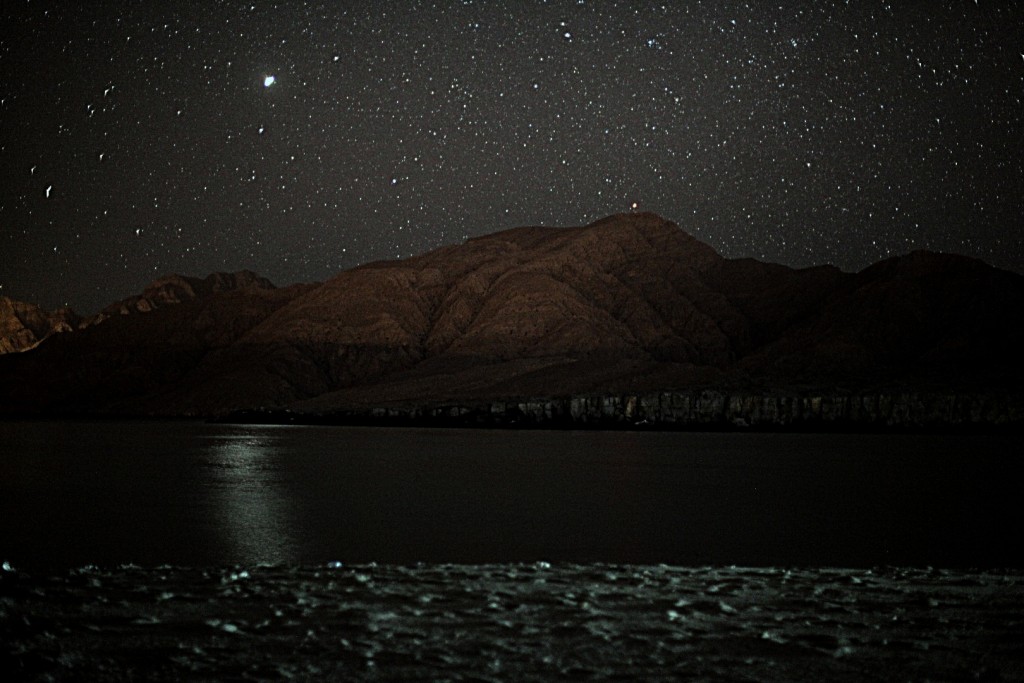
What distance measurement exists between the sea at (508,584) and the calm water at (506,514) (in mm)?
112

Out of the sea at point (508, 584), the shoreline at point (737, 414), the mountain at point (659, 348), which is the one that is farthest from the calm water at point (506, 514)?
the mountain at point (659, 348)

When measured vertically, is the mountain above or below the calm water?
above

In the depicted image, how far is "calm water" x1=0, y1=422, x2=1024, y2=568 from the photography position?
1448 cm

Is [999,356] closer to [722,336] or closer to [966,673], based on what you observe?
[722,336]

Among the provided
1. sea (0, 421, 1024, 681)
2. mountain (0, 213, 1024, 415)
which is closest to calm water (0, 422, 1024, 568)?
sea (0, 421, 1024, 681)

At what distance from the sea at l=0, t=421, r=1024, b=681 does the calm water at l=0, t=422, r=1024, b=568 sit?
0.11m

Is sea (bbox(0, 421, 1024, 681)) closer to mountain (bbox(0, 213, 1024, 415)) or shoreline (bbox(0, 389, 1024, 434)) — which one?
shoreline (bbox(0, 389, 1024, 434))

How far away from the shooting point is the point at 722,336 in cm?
18712

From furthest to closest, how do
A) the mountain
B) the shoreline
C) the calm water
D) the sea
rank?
→ 1. the mountain
2. the shoreline
3. the calm water
4. the sea

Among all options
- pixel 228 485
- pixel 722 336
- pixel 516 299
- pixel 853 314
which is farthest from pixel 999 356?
pixel 228 485

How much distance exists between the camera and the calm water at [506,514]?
1448cm

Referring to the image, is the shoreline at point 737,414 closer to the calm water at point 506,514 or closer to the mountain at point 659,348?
the mountain at point 659,348

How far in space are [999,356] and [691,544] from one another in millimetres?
147716

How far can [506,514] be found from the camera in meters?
20.3
